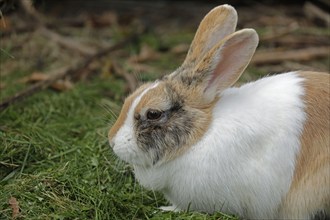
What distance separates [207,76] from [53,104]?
89.3 inches

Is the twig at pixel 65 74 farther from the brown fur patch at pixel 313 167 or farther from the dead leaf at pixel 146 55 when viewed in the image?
the brown fur patch at pixel 313 167

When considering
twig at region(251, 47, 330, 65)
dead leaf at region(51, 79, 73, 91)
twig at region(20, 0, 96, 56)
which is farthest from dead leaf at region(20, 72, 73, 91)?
twig at region(251, 47, 330, 65)

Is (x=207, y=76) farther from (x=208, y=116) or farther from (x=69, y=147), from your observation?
(x=69, y=147)

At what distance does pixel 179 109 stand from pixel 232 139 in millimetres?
388

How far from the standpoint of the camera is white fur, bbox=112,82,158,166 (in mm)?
4020

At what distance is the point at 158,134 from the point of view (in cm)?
402

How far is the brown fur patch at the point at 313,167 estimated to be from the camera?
3.81 m

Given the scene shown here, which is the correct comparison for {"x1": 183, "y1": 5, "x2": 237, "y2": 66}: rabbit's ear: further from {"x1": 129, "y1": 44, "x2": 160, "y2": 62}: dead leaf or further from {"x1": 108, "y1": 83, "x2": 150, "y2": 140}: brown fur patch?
{"x1": 129, "y1": 44, "x2": 160, "y2": 62}: dead leaf

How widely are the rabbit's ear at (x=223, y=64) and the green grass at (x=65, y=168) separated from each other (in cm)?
80

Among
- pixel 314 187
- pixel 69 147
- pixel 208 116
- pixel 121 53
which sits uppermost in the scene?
pixel 208 116

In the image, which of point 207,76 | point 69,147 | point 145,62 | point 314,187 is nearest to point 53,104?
point 69,147

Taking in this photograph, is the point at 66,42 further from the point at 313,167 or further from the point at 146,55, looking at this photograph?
the point at 313,167

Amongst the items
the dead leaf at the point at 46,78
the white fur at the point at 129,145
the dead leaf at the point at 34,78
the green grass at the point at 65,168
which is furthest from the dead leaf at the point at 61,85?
the white fur at the point at 129,145

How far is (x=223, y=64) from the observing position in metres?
4.07
